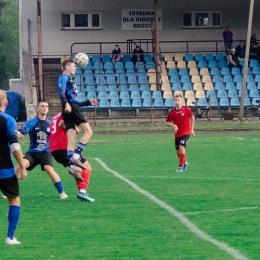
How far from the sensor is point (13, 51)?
293 ft

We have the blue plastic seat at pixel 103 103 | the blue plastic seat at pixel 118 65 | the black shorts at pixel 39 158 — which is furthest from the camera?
the blue plastic seat at pixel 118 65

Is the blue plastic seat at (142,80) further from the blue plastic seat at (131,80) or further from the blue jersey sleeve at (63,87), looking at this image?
the blue jersey sleeve at (63,87)

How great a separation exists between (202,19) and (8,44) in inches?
1636

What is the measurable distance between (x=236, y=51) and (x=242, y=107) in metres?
8.10

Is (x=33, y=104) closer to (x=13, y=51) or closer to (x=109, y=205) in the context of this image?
(x=109, y=205)

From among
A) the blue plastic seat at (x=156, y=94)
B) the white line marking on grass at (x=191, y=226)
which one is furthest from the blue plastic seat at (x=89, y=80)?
the white line marking on grass at (x=191, y=226)

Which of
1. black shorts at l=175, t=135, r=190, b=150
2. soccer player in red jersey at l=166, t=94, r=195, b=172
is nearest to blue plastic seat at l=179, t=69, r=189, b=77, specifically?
soccer player in red jersey at l=166, t=94, r=195, b=172

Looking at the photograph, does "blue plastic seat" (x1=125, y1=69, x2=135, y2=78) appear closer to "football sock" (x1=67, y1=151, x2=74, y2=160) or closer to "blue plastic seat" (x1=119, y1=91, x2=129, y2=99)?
"blue plastic seat" (x1=119, y1=91, x2=129, y2=99)

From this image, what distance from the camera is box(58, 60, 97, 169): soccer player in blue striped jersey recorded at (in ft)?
47.1

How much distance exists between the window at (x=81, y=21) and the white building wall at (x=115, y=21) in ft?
0.79

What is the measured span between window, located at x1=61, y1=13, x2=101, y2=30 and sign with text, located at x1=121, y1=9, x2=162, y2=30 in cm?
147

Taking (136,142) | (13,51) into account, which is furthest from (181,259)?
(13,51)

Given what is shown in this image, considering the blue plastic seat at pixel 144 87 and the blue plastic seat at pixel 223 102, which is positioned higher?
the blue plastic seat at pixel 144 87

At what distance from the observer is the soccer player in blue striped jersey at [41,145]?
14.7 meters
